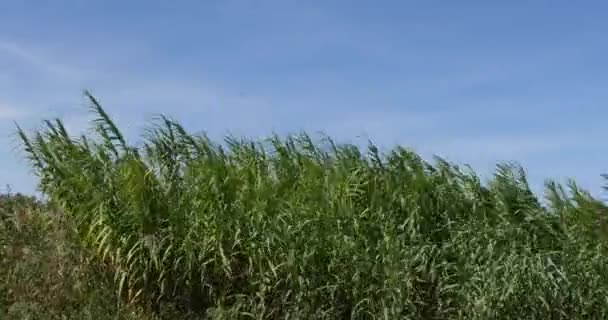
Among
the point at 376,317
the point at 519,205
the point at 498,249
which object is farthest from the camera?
the point at 519,205

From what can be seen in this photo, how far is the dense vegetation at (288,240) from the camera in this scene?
23.6 ft

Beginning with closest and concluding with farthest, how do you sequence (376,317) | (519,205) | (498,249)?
(376,317)
(498,249)
(519,205)

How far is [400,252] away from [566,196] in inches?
76.5

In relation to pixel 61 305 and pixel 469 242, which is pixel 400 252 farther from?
pixel 61 305

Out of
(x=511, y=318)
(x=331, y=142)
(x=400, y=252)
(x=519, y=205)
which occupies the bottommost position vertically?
(x=511, y=318)

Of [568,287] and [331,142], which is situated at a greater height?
[331,142]

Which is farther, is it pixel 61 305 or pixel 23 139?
pixel 23 139

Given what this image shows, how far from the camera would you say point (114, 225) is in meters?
7.36

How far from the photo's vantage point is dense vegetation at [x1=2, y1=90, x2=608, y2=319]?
23.6 feet

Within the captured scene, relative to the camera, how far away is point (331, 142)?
27.0 feet

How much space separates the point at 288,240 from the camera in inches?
287

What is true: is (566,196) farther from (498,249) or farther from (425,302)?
(425,302)

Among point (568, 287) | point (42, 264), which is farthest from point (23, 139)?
point (568, 287)

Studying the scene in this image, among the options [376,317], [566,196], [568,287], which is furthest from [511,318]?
[566,196]
